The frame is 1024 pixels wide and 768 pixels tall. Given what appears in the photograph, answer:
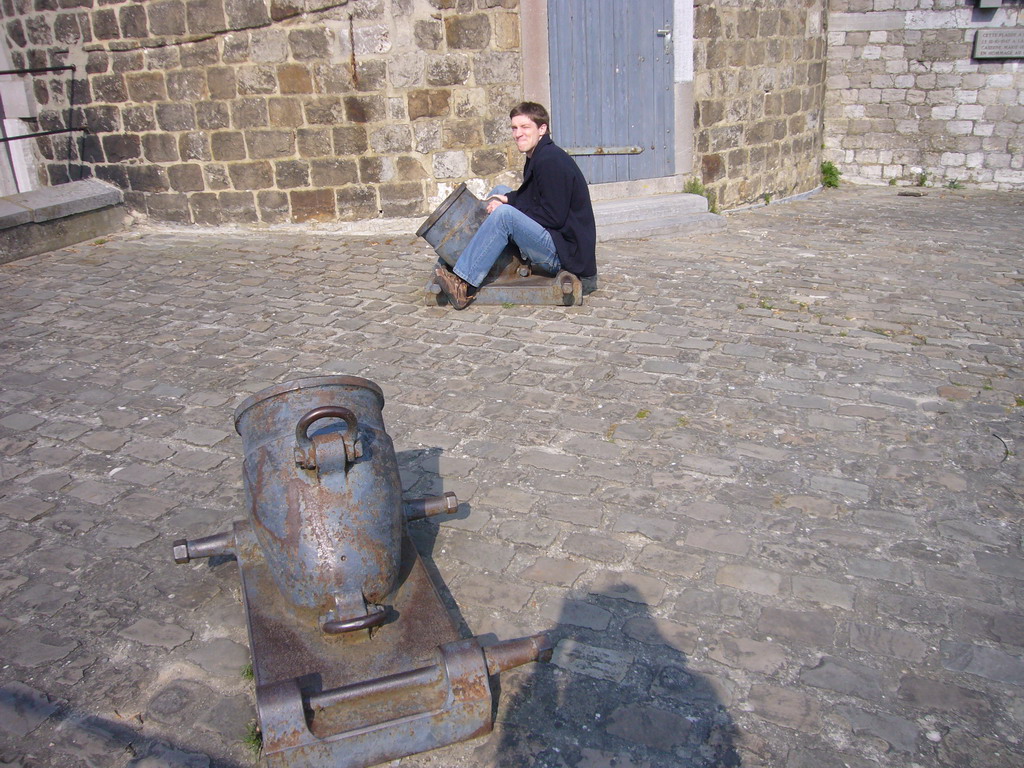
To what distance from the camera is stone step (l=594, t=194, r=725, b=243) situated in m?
8.48

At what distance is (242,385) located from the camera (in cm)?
517

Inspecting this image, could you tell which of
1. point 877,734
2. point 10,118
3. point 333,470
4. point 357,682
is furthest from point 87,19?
point 877,734

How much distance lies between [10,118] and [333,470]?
9.07 m

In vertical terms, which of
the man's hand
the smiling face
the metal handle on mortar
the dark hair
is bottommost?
the metal handle on mortar

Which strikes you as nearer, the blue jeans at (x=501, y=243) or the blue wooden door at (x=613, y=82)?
the blue jeans at (x=501, y=243)

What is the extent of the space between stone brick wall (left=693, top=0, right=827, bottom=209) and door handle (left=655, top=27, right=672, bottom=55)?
282mm

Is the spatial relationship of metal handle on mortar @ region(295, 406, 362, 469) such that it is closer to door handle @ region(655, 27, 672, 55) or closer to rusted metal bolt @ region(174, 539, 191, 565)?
rusted metal bolt @ region(174, 539, 191, 565)

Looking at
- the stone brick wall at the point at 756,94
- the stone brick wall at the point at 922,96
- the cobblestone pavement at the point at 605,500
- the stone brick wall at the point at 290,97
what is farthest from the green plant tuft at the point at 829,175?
the stone brick wall at the point at 290,97

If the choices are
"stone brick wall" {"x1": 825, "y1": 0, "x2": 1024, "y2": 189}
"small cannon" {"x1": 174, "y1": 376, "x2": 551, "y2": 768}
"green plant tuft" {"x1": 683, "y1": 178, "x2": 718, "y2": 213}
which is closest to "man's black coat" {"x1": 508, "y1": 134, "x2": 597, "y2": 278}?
"green plant tuft" {"x1": 683, "y1": 178, "x2": 718, "y2": 213}

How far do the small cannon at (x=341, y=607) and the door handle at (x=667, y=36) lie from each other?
7091 millimetres

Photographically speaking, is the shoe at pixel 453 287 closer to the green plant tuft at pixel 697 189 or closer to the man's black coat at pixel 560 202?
the man's black coat at pixel 560 202

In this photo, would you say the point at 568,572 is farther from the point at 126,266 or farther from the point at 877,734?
the point at 126,266

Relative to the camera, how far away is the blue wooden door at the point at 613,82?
8.45 metres

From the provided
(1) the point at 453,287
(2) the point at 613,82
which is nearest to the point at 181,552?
(1) the point at 453,287
